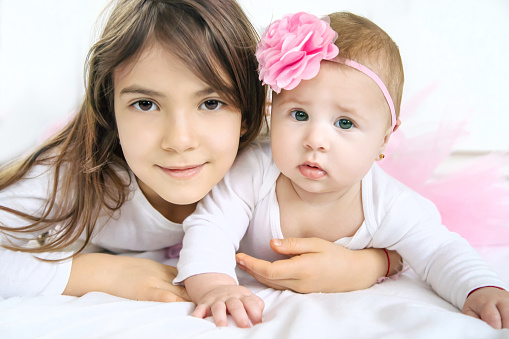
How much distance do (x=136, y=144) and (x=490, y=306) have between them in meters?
0.80

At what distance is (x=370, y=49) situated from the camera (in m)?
1.10

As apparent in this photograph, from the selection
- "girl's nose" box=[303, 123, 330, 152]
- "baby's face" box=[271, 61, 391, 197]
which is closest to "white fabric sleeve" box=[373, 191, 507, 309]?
"baby's face" box=[271, 61, 391, 197]

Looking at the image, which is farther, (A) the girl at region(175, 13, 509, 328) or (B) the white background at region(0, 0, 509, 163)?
A: (B) the white background at region(0, 0, 509, 163)

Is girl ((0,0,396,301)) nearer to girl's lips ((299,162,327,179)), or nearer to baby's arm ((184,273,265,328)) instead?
baby's arm ((184,273,265,328))

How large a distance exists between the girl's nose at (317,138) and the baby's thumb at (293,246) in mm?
229

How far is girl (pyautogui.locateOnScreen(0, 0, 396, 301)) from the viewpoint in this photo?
1.10 meters

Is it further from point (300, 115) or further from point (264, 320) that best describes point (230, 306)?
point (300, 115)

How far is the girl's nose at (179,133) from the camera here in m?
1.08

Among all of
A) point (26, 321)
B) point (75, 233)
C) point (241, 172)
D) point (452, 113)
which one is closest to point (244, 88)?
point (241, 172)

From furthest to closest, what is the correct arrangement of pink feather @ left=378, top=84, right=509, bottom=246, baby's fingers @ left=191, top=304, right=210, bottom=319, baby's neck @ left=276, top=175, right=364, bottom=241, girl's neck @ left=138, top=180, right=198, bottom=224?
pink feather @ left=378, top=84, right=509, bottom=246, girl's neck @ left=138, top=180, right=198, bottom=224, baby's neck @ left=276, top=175, right=364, bottom=241, baby's fingers @ left=191, top=304, right=210, bottom=319

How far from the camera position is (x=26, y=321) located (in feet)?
2.99

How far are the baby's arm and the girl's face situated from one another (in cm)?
21

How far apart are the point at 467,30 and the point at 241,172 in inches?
50.3

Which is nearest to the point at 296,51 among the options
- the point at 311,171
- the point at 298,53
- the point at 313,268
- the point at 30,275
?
the point at 298,53
